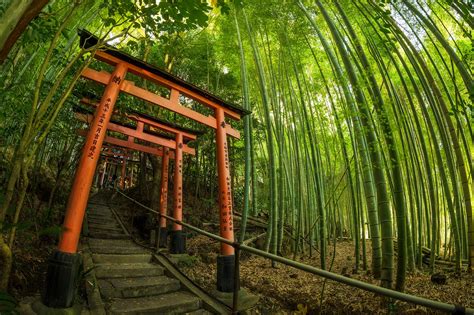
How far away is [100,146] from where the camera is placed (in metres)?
3.34

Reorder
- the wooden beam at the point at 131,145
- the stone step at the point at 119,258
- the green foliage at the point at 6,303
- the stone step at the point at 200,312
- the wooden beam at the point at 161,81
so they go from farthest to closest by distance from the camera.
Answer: the wooden beam at the point at 131,145
the stone step at the point at 119,258
the wooden beam at the point at 161,81
the stone step at the point at 200,312
the green foliage at the point at 6,303

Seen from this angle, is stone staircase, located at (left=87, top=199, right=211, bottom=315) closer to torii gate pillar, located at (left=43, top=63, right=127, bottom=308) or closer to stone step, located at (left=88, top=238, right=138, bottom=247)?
stone step, located at (left=88, top=238, right=138, bottom=247)

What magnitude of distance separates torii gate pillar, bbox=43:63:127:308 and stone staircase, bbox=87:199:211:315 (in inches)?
18.8

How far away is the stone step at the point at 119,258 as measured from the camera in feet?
13.3

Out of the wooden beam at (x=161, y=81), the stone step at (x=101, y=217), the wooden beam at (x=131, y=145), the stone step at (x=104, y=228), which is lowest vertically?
the stone step at (x=104, y=228)

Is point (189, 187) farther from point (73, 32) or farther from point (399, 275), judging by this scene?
point (399, 275)

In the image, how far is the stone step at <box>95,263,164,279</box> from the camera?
11.9 ft

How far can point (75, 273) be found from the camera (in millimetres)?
2793

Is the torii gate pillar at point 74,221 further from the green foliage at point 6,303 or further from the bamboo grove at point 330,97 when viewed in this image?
the green foliage at point 6,303

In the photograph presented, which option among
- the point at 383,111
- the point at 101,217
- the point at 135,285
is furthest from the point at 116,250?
the point at 383,111

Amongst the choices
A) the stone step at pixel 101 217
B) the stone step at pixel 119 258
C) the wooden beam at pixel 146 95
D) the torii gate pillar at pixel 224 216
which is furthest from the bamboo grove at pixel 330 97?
the stone step at pixel 101 217

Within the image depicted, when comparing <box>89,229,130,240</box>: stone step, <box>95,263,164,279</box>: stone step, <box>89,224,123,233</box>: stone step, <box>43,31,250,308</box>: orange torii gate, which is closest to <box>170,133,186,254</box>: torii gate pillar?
<box>95,263,164,279</box>: stone step

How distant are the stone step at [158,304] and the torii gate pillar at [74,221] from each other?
51cm

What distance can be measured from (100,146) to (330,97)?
4237mm
